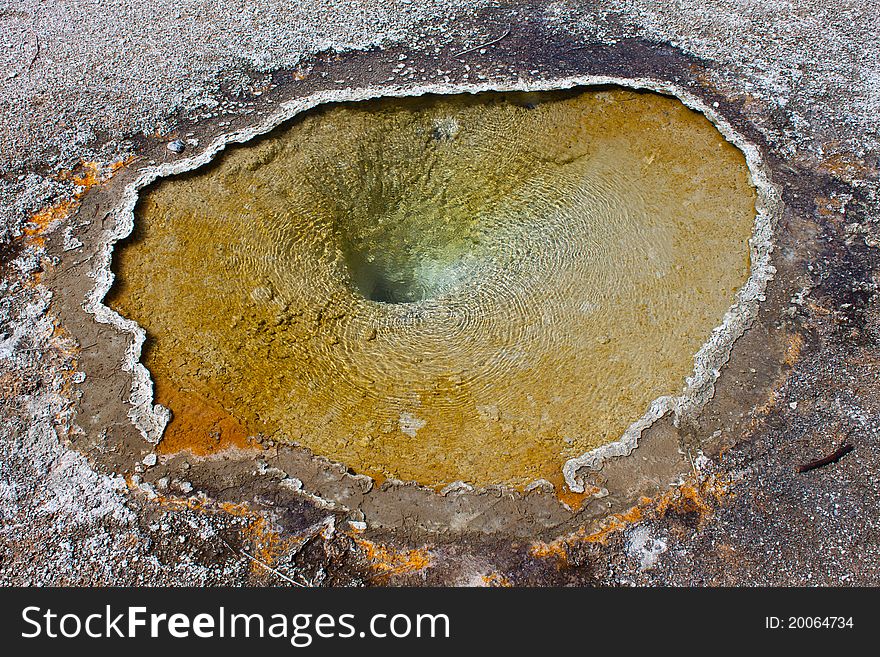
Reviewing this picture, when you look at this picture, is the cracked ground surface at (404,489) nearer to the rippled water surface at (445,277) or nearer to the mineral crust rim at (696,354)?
the mineral crust rim at (696,354)

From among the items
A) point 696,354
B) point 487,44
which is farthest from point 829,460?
point 487,44

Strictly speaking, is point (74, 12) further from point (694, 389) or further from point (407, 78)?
point (694, 389)

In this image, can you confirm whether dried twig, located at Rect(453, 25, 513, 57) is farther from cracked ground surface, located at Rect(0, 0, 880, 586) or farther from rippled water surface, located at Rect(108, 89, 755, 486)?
rippled water surface, located at Rect(108, 89, 755, 486)

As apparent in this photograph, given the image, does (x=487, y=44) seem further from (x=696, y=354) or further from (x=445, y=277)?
(x=696, y=354)

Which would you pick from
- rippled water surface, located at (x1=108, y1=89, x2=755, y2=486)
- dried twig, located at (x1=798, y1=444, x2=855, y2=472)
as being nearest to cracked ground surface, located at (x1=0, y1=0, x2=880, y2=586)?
dried twig, located at (x1=798, y1=444, x2=855, y2=472)

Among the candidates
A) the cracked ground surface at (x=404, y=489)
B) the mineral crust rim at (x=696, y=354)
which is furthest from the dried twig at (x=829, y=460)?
the mineral crust rim at (x=696, y=354)

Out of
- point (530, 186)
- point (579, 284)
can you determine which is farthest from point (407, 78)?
point (579, 284)

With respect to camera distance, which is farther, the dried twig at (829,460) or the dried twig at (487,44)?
the dried twig at (487,44)
